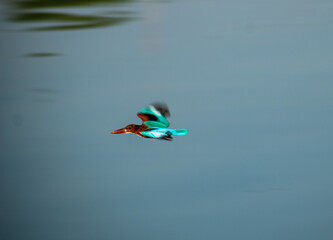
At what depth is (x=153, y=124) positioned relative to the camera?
2.51m

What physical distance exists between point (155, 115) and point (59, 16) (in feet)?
6.94

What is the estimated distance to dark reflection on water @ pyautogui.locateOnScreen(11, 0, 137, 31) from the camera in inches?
164

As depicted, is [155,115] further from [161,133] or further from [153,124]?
[161,133]

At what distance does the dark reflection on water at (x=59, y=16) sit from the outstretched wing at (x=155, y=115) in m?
1.65

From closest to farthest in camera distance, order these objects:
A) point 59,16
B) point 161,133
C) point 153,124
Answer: point 161,133 → point 153,124 → point 59,16

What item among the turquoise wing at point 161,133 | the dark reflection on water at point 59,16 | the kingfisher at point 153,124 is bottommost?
the turquoise wing at point 161,133

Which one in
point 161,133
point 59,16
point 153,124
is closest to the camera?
Result: point 161,133

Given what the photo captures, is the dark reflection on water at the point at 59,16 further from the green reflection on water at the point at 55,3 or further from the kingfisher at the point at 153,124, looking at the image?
the kingfisher at the point at 153,124

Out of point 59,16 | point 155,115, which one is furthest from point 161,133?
point 59,16

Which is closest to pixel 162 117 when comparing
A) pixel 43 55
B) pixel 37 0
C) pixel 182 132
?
pixel 182 132

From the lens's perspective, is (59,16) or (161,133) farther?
(59,16)

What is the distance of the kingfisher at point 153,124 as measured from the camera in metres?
2.41

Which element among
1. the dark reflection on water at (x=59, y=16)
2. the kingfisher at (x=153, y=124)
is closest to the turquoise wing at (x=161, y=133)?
the kingfisher at (x=153, y=124)

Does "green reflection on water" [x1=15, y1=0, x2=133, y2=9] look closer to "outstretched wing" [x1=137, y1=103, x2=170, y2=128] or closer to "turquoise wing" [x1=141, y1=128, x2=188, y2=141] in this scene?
"outstretched wing" [x1=137, y1=103, x2=170, y2=128]
